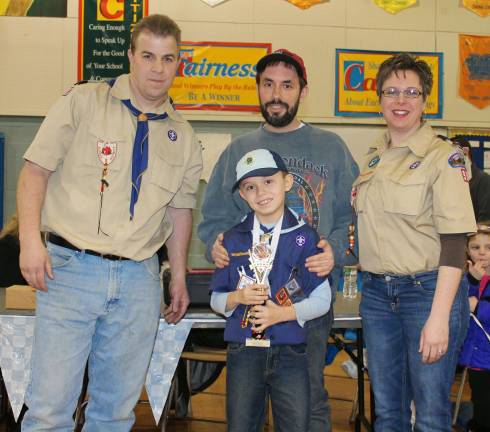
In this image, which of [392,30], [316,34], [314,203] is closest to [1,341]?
[314,203]

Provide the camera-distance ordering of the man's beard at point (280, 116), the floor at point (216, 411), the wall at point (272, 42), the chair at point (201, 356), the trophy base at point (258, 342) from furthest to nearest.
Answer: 1. the wall at point (272, 42)
2. the floor at point (216, 411)
3. the chair at point (201, 356)
4. the man's beard at point (280, 116)
5. the trophy base at point (258, 342)

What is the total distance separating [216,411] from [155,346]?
5.36 ft

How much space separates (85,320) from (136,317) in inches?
8.0

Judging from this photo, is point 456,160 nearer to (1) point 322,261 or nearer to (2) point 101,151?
(1) point 322,261

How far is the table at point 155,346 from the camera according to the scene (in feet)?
10.3

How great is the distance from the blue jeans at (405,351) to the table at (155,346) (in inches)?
29.2

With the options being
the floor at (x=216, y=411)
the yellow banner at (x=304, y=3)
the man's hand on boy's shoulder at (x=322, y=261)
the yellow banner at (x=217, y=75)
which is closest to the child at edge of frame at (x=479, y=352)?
the floor at (x=216, y=411)

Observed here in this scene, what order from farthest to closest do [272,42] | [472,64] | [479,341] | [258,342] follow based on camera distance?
[472,64]
[272,42]
[479,341]
[258,342]

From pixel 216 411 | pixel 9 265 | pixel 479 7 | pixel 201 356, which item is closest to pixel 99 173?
pixel 9 265

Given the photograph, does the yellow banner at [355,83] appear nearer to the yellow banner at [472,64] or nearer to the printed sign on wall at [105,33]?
the yellow banner at [472,64]

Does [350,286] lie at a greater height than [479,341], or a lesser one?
greater

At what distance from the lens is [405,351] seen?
2.51 metres

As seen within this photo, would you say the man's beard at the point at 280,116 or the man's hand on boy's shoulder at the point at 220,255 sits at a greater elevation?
the man's beard at the point at 280,116

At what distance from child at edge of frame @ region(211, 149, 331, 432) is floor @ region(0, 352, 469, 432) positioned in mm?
1934
